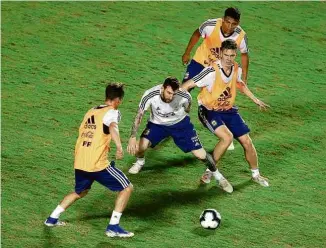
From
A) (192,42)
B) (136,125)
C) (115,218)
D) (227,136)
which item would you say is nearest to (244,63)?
(192,42)

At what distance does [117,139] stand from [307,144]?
387 centimetres

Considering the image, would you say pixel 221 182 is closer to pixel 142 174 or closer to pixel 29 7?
pixel 142 174

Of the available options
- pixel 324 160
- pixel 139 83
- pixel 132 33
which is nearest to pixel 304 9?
pixel 132 33

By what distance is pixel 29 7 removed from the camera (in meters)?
17.1

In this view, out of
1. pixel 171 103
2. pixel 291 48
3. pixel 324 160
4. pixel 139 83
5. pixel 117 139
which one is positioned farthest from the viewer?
pixel 291 48

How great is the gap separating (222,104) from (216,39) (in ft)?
4.55

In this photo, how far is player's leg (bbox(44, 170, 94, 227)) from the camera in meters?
10.1

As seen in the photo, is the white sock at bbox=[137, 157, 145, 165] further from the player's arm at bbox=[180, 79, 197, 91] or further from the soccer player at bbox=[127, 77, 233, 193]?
the player's arm at bbox=[180, 79, 197, 91]

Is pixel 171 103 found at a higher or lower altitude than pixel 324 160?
higher

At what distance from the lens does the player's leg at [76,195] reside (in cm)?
1012

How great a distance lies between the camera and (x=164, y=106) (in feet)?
36.6

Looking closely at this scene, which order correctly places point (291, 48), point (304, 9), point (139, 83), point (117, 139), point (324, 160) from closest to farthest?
1. point (117, 139)
2. point (324, 160)
3. point (139, 83)
4. point (291, 48)
5. point (304, 9)

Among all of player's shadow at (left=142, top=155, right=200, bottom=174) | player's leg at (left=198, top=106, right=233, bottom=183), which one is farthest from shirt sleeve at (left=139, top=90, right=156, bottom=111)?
player's shadow at (left=142, top=155, right=200, bottom=174)

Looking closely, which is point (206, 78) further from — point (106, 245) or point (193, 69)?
point (106, 245)
